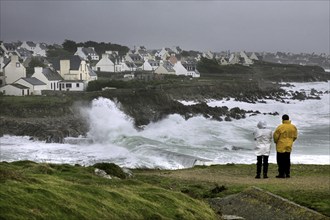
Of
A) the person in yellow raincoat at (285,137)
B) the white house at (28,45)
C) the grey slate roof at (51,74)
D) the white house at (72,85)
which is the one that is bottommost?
the person in yellow raincoat at (285,137)

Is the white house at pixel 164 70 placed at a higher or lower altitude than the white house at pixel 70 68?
higher

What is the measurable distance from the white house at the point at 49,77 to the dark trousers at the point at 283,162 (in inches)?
1922

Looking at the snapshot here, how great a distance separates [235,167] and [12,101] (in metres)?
34.0

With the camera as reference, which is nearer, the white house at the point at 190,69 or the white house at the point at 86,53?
the white house at the point at 190,69

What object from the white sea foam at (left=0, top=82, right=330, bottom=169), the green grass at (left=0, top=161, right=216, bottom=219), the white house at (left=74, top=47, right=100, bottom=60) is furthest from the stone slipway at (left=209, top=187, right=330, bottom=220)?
the white house at (left=74, top=47, right=100, bottom=60)

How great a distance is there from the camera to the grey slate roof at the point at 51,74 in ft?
195

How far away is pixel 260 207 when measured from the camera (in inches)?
357

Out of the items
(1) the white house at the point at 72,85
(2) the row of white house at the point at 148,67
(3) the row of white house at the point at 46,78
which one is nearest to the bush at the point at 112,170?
(3) the row of white house at the point at 46,78

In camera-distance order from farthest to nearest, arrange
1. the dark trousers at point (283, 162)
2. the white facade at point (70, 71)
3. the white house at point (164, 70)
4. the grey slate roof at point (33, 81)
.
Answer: the white house at point (164, 70)
the white facade at point (70, 71)
the grey slate roof at point (33, 81)
the dark trousers at point (283, 162)

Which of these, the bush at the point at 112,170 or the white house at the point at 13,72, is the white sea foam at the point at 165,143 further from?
the white house at the point at 13,72

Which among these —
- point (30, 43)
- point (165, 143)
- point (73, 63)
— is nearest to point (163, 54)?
point (30, 43)

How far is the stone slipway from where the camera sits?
8.43m

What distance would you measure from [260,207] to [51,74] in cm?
5399

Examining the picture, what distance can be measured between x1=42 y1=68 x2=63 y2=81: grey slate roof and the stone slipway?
169 feet
